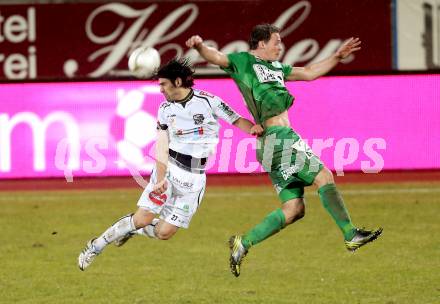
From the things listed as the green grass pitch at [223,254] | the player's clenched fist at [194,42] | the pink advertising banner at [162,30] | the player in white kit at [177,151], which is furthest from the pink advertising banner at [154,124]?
the player's clenched fist at [194,42]

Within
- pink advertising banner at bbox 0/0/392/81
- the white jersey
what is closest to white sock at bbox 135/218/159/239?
the white jersey

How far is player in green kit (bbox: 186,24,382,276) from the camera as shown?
380 inches

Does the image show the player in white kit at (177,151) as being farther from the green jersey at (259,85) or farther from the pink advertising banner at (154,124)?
the pink advertising banner at (154,124)

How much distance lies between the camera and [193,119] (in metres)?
10.1

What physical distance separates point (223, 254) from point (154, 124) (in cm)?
444

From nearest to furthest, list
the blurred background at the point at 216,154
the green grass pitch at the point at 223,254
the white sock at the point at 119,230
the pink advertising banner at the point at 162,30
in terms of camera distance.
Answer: the white sock at the point at 119,230 → the green grass pitch at the point at 223,254 → the blurred background at the point at 216,154 → the pink advertising banner at the point at 162,30

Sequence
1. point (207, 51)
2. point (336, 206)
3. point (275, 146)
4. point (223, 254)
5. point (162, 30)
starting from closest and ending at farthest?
point (207, 51) → point (336, 206) → point (275, 146) → point (223, 254) → point (162, 30)

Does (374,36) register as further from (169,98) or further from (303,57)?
(169,98)

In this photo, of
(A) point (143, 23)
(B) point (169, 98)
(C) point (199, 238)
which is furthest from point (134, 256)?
(A) point (143, 23)

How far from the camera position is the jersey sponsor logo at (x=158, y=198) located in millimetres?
10188

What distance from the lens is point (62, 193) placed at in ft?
58.2

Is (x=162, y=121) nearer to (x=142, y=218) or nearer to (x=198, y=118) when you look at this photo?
(x=198, y=118)

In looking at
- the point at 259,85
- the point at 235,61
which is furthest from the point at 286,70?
the point at 235,61

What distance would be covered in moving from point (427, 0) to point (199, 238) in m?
8.15
